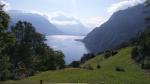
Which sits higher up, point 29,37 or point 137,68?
point 29,37

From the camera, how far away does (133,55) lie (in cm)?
11138

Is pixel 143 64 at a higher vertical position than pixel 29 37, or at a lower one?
lower

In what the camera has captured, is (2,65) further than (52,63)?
No

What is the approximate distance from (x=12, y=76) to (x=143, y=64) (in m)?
38.3

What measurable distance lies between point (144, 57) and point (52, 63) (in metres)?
27.1

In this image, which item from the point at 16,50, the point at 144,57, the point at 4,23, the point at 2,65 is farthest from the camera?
the point at 144,57

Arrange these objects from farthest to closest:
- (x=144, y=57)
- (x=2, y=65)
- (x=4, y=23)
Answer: (x=144, y=57)
(x=2, y=65)
(x=4, y=23)

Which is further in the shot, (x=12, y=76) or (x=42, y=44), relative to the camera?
(x=42, y=44)

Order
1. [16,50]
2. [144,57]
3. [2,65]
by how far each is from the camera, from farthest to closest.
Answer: [144,57] < [16,50] < [2,65]

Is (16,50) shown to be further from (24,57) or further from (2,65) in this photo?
(2,65)

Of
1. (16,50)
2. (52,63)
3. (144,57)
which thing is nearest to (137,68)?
(144,57)

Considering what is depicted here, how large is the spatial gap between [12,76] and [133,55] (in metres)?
46.3

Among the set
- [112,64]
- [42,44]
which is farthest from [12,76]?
[112,64]

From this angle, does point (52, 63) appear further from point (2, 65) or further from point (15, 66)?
point (2, 65)
